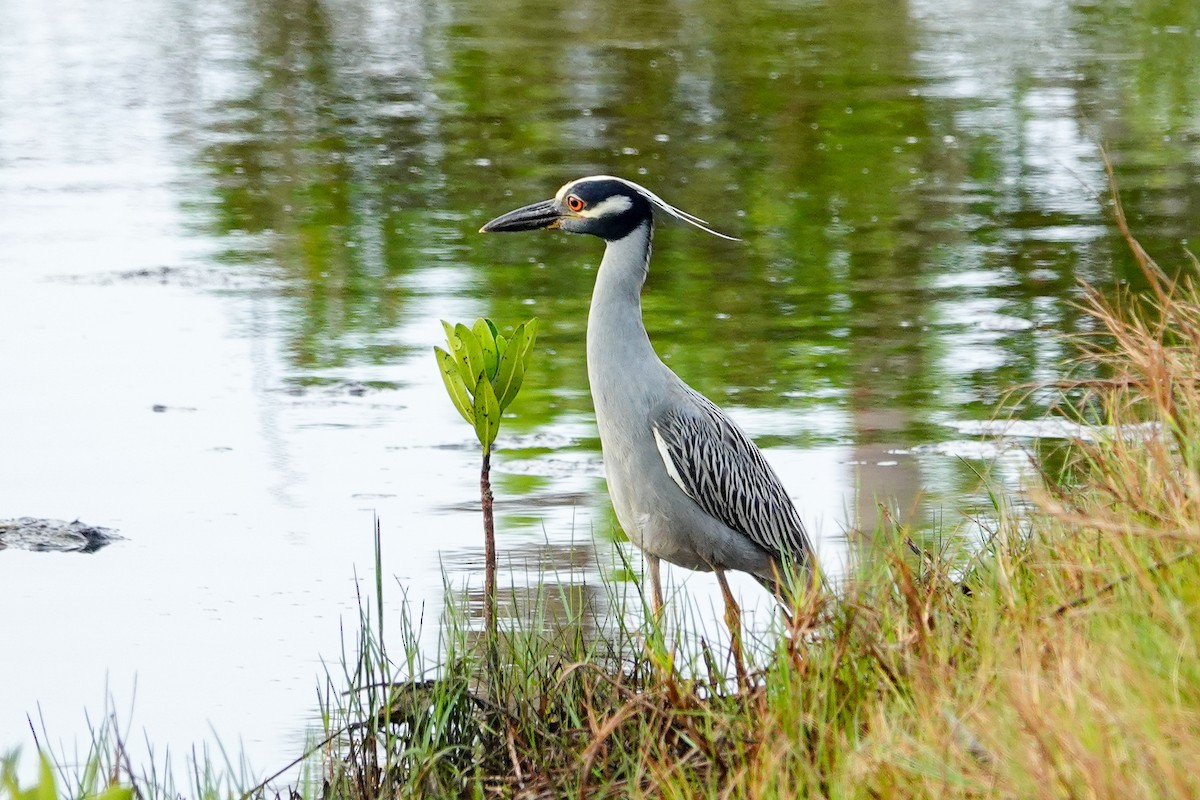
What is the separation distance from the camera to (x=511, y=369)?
4090 mm

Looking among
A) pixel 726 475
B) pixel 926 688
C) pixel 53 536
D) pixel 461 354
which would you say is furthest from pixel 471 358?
pixel 53 536

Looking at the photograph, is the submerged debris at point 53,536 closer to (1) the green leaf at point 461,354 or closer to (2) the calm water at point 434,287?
(2) the calm water at point 434,287

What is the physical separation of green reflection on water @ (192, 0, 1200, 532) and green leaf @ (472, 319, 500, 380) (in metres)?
2.70

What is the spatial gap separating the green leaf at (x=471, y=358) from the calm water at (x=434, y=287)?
24.0 inches

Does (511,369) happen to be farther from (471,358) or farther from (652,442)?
(652,442)

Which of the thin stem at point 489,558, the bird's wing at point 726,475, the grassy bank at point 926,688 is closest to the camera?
the grassy bank at point 926,688

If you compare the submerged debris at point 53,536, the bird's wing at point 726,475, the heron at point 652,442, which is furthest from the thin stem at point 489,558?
the submerged debris at point 53,536

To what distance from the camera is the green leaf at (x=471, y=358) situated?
4.01 meters

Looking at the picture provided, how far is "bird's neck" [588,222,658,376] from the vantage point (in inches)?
195

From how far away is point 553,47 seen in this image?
688 inches

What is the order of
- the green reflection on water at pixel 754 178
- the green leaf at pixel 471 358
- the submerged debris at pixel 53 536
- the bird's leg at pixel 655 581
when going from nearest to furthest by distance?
the green leaf at pixel 471 358 → the bird's leg at pixel 655 581 → the submerged debris at pixel 53 536 → the green reflection on water at pixel 754 178

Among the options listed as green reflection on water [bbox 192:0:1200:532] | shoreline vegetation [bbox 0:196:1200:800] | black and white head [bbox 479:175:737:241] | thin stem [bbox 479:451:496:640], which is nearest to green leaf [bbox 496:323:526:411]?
thin stem [bbox 479:451:496:640]

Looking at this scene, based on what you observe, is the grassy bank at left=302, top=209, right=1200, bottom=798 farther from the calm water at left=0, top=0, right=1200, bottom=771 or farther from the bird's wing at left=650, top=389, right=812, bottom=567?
the bird's wing at left=650, top=389, right=812, bottom=567

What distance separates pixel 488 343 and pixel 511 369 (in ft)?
0.28
